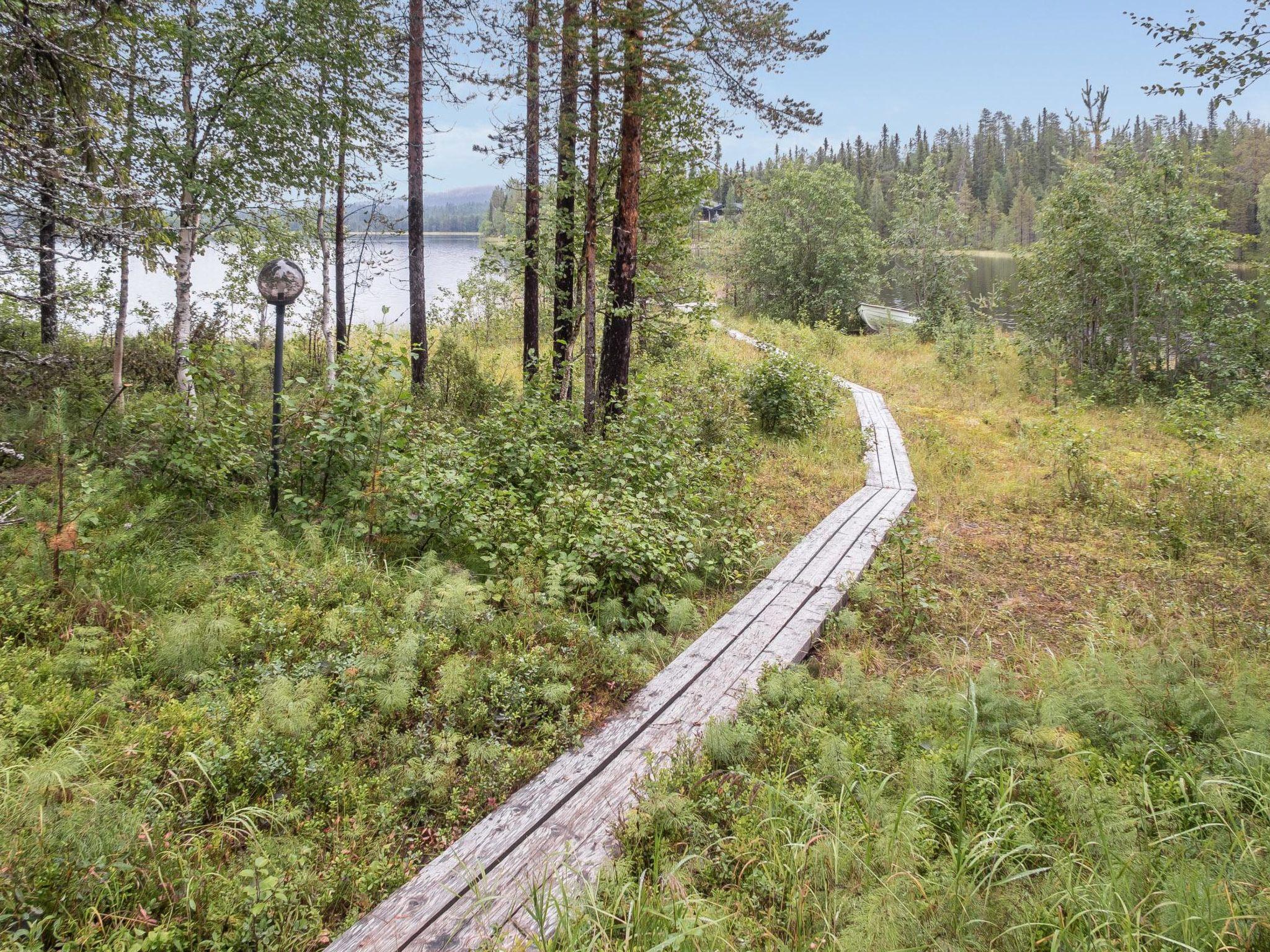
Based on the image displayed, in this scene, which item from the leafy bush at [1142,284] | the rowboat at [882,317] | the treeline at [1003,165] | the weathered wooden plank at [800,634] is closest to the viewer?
the weathered wooden plank at [800,634]

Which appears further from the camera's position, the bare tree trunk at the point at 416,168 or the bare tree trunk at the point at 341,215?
the bare tree trunk at the point at 416,168

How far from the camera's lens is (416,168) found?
1097 cm

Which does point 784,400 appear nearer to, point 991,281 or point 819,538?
point 819,538

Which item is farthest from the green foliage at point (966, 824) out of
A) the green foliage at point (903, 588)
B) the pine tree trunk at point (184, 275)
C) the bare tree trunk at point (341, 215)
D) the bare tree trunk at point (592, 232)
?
the bare tree trunk at point (341, 215)

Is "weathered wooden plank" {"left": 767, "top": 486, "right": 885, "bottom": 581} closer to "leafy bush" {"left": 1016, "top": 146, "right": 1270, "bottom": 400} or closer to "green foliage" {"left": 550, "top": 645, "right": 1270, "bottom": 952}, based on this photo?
"green foliage" {"left": 550, "top": 645, "right": 1270, "bottom": 952}

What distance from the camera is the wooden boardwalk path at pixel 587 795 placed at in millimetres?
2168

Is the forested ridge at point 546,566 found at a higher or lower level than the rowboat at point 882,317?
lower

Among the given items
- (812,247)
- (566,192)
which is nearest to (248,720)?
(566,192)

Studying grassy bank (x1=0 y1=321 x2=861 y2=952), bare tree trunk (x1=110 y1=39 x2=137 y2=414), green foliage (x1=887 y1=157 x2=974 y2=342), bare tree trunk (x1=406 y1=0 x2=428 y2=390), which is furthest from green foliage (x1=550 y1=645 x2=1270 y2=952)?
green foliage (x1=887 y1=157 x2=974 y2=342)

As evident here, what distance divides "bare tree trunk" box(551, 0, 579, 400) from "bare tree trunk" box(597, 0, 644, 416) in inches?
28.2

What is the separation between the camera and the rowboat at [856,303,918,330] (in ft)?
86.8

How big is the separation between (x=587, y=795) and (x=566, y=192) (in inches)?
333

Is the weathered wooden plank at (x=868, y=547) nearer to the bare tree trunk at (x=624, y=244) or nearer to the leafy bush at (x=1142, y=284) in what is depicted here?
the bare tree trunk at (x=624, y=244)

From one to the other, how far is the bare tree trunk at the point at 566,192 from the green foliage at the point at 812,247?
1868cm
